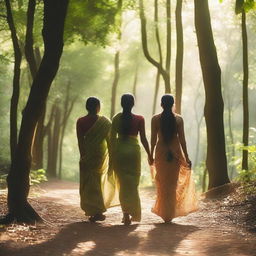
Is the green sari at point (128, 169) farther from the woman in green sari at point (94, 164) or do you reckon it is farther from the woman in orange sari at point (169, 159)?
the woman in orange sari at point (169, 159)

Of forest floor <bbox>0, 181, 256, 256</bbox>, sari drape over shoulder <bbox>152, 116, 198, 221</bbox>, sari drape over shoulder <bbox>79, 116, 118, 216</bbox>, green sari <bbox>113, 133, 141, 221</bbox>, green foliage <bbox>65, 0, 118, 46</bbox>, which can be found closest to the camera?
forest floor <bbox>0, 181, 256, 256</bbox>

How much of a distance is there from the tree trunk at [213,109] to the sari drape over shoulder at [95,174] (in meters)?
5.22

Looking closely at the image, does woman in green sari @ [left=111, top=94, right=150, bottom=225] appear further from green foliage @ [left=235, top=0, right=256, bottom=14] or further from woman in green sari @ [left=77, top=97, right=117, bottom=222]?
green foliage @ [left=235, top=0, right=256, bottom=14]

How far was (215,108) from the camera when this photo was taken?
44.4ft

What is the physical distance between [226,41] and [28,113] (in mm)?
33191

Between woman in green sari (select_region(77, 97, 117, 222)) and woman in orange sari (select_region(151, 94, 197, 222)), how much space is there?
925mm

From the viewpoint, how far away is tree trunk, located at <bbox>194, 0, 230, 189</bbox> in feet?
44.2

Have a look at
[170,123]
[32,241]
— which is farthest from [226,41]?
[32,241]

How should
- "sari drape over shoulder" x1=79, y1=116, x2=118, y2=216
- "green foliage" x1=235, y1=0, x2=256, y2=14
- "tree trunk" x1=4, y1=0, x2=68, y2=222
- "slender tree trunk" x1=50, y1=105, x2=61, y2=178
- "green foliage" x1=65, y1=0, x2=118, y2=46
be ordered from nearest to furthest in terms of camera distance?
"green foliage" x1=235, y1=0, x2=256, y2=14 → "tree trunk" x1=4, y1=0, x2=68, y2=222 → "sari drape over shoulder" x1=79, y1=116, x2=118, y2=216 → "green foliage" x1=65, y1=0, x2=118, y2=46 → "slender tree trunk" x1=50, y1=105, x2=61, y2=178

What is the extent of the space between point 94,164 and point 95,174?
19 cm

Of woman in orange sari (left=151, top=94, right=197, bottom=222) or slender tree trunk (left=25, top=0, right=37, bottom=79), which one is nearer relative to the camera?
woman in orange sari (left=151, top=94, right=197, bottom=222)

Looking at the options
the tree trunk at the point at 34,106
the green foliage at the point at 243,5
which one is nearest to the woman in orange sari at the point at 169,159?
the tree trunk at the point at 34,106

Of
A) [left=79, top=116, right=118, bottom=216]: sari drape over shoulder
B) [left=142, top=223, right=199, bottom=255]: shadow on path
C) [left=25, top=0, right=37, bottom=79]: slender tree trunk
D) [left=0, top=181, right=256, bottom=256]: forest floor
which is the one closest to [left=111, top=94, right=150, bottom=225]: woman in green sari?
[left=79, top=116, right=118, bottom=216]: sari drape over shoulder

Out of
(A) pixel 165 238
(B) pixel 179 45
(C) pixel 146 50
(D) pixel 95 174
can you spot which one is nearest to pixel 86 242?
(A) pixel 165 238
